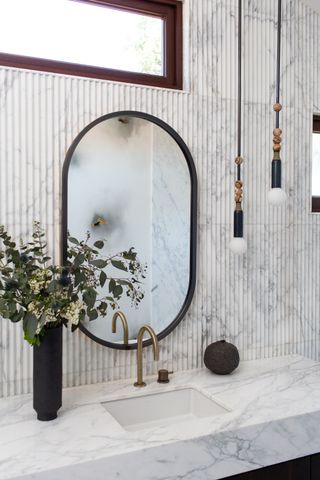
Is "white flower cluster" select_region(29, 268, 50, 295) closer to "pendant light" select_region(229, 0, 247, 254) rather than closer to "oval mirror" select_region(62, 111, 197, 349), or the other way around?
"oval mirror" select_region(62, 111, 197, 349)

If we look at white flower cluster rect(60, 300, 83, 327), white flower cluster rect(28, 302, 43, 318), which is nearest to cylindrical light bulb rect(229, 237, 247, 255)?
white flower cluster rect(60, 300, 83, 327)

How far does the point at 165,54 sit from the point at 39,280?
1071 mm

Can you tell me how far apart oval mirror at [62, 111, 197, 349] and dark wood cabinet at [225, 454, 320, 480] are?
585mm

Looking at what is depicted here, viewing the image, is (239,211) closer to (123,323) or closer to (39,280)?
(123,323)

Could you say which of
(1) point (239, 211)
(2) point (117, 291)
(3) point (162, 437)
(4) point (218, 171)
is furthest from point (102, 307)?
(4) point (218, 171)

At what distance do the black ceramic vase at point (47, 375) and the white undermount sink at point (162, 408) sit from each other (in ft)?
0.77

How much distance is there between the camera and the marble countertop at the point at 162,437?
121cm

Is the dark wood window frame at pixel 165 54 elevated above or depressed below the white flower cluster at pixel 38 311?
above

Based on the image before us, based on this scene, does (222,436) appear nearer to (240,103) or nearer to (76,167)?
(76,167)

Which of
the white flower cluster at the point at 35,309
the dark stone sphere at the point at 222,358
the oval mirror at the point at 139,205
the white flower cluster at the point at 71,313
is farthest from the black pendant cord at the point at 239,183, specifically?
the white flower cluster at the point at 35,309

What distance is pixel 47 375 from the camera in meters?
1.42

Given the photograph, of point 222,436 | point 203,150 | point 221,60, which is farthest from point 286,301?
point 221,60

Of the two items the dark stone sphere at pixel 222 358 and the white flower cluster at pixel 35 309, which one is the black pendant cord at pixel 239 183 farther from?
the white flower cluster at pixel 35 309

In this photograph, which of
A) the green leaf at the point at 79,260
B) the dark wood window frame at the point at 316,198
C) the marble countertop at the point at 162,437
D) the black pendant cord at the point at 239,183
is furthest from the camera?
the dark wood window frame at the point at 316,198
